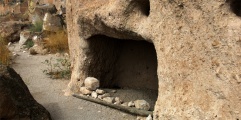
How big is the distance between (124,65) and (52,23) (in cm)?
656

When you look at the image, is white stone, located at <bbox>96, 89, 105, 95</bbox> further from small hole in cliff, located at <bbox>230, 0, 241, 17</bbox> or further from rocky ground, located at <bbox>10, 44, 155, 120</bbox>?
small hole in cliff, located at <bbox>230, 0, 241, 17</bbox>

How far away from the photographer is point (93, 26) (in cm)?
409

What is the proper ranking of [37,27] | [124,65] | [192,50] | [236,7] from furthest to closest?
[37,27] → [124,65] → [192,50] → [236,7]

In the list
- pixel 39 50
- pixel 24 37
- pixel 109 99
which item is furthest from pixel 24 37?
pixel 109 99

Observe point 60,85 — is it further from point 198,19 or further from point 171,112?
point 198,19

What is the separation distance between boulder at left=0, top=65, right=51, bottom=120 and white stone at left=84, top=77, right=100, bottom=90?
0.89 meters

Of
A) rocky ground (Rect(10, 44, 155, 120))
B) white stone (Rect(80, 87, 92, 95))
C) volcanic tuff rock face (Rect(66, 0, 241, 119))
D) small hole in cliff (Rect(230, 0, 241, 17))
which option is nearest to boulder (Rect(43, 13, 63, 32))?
rocky ground (Rect(10, 44, 155, 120))

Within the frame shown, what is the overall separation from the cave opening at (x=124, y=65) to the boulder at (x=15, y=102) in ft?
3.63

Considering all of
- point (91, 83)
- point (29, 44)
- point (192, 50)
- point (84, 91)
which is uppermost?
point (192, 50)

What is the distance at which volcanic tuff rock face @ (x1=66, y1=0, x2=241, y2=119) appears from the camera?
245 centimetres

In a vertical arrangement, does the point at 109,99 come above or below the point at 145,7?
below

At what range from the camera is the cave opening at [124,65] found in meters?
4.49

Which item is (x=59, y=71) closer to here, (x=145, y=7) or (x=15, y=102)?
(x=15, y=102)

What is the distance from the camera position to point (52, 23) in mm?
10844
